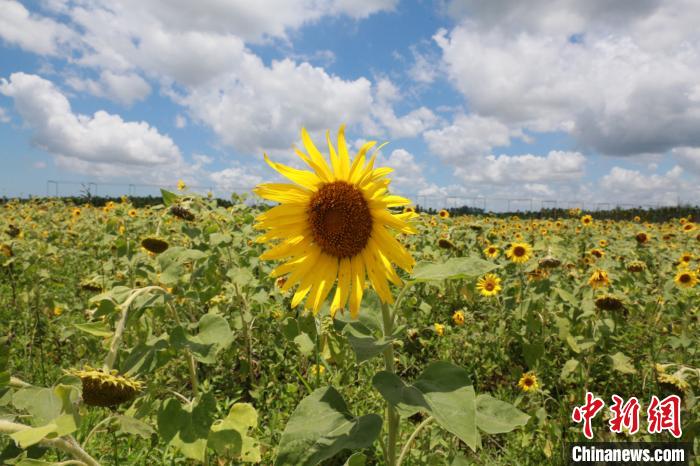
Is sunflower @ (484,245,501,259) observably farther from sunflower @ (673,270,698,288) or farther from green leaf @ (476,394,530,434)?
green leaf @ (476,394,530,434)

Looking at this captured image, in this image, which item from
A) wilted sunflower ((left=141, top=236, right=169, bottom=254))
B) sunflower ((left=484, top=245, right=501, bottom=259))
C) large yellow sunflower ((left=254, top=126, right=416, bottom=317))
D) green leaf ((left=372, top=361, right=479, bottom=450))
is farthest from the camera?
sunflower ((left=484, top=245, right=501, bottom=259))

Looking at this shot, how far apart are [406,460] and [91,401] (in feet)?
5.66

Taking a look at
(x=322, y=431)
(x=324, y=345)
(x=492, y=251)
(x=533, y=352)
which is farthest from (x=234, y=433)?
(x=492, y=251)

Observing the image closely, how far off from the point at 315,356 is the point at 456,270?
1933 mm

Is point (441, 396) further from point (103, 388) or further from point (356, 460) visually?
point (103, 388)

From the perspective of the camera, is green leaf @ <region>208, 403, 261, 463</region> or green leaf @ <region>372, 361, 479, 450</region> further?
green leaf @ <region>208, 403, 261, 463</region>

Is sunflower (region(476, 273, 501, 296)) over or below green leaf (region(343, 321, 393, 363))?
below

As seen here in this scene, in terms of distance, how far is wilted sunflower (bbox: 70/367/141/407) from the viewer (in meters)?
1.20

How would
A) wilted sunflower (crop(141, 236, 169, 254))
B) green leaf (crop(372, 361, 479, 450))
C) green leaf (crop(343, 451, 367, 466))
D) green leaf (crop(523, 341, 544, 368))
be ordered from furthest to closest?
green leaf (crop(523, 341, 544, 368)), wilted sunflower (crop(141, 236, 169, 254)), green leaf (crop(343, 451, 367, 466)), green leaf (crop(372, 361, 479, 450))

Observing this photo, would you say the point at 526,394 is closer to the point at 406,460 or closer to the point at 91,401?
the point at 406,460

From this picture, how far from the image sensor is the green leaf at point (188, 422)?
1.49 m

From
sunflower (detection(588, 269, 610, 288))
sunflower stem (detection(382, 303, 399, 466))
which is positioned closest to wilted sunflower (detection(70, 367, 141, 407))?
sunflower stem (detection(382, 303, 399, 466))

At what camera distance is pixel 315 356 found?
9.84ft

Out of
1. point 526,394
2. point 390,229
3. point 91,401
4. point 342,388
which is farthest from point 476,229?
point 91,401
